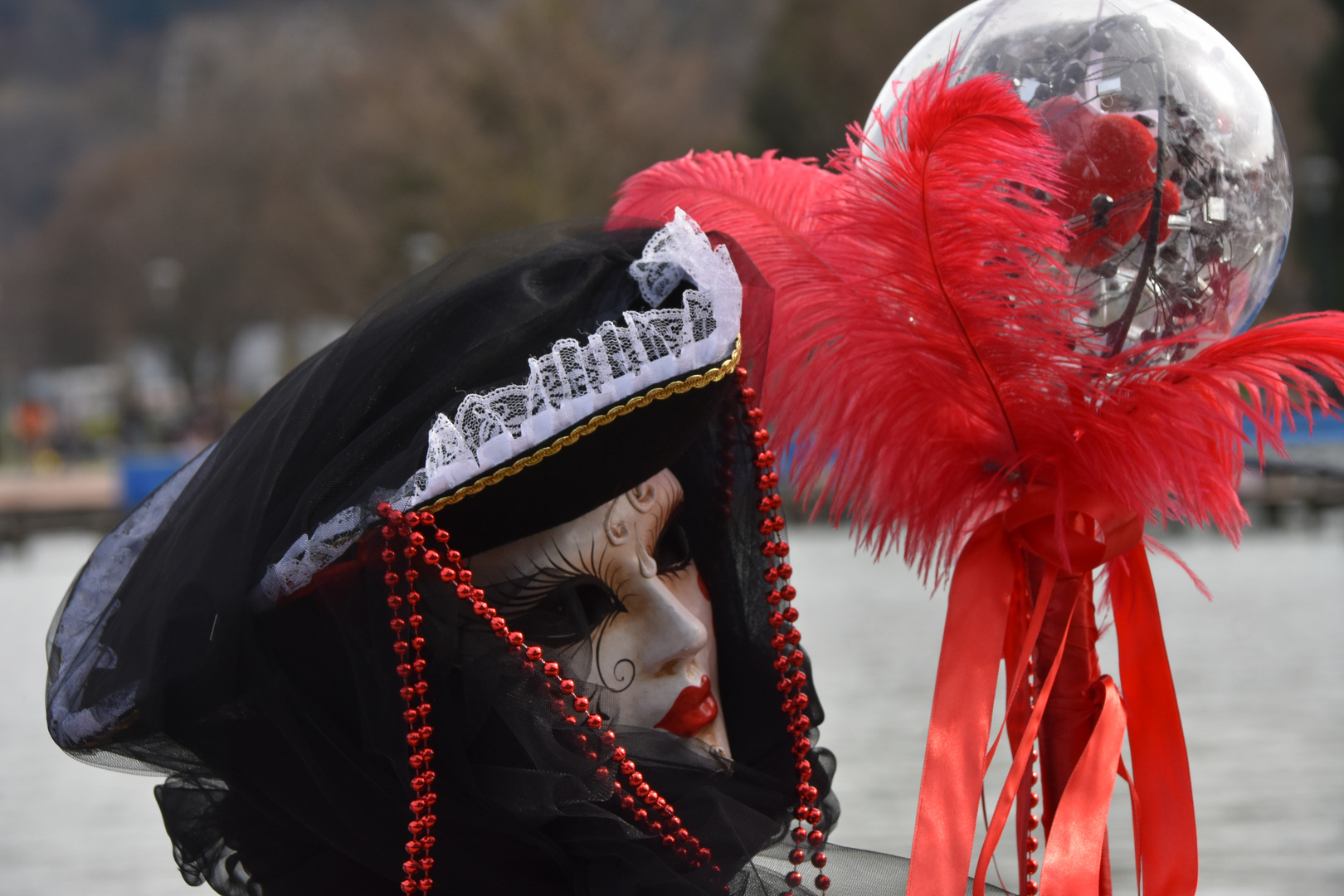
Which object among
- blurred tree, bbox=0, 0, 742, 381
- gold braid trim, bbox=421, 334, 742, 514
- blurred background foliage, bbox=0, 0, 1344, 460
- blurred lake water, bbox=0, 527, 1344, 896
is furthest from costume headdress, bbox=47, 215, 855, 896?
blurred tree, bbox=0, 0, 742, 381

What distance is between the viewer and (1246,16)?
80.3 ft

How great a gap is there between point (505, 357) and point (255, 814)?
62 centimetres

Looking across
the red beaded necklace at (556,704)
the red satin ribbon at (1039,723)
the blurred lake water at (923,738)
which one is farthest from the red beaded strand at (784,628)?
the red satin ribbon at (1039,723)

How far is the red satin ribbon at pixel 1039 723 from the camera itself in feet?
5.29

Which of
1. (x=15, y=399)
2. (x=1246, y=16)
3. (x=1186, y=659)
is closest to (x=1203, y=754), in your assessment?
(x=1186, y=659)

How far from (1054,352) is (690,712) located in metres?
0.59

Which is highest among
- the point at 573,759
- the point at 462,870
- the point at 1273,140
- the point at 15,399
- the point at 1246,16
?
the point at 15,399

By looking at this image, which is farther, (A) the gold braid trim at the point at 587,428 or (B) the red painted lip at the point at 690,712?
(B) the red painted lip at the point at 690,712

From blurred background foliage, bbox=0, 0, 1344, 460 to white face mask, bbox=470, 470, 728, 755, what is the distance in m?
12.7

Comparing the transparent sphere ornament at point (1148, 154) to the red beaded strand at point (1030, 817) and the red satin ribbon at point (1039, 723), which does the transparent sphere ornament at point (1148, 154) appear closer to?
the red satin ribbon at point (1039, 723)

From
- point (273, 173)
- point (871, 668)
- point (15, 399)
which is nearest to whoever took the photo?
point (871, 668)

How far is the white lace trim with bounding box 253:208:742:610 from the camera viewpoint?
5.06 feet

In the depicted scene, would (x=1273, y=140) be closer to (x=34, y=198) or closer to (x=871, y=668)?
(x=871, y=668)

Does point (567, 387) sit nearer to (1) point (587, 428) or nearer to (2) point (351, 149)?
(1) point (587, 428)
